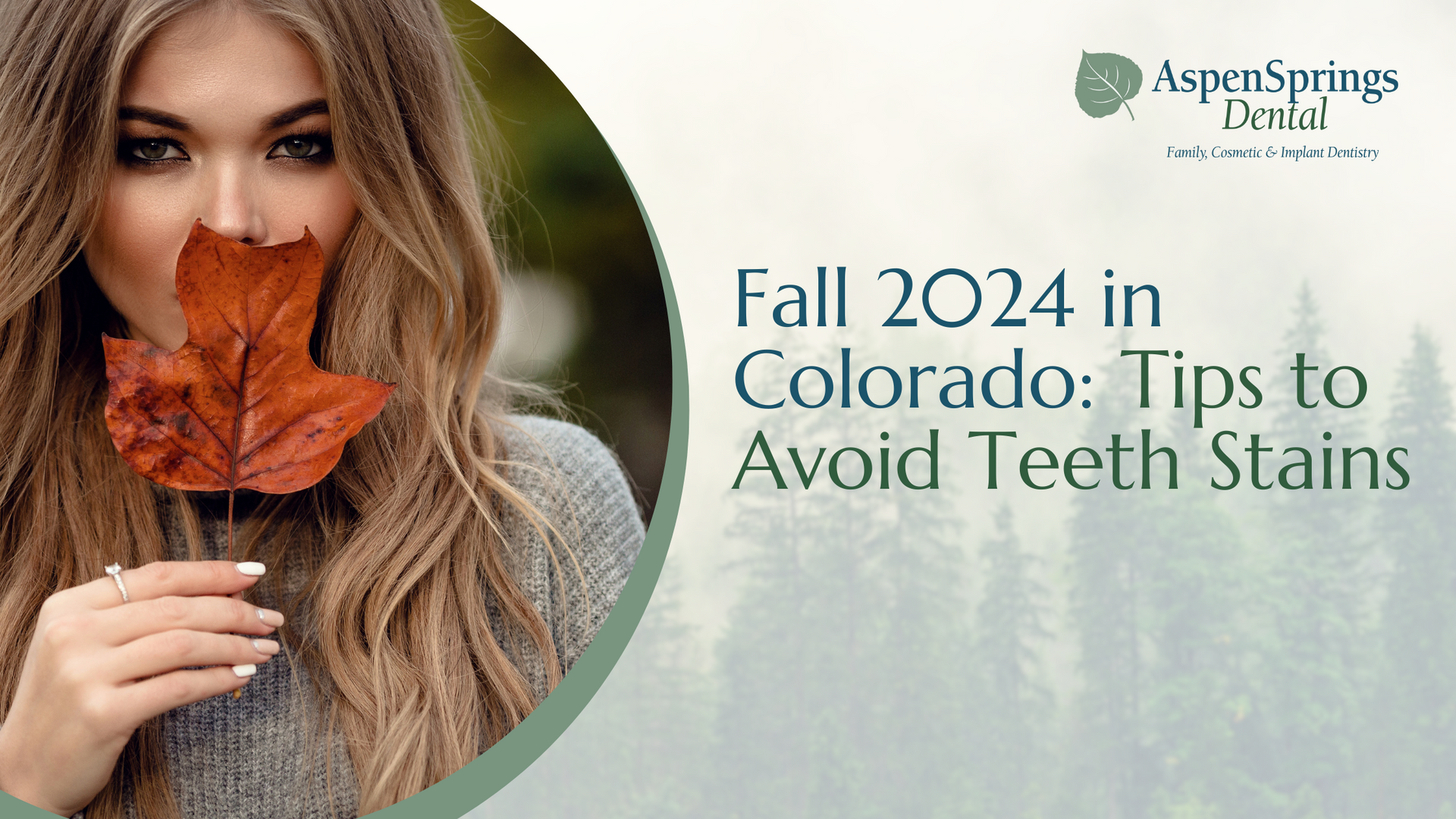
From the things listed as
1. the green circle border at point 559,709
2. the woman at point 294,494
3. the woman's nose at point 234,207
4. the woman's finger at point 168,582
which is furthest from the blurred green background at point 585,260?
the woman's finger at point 168,582

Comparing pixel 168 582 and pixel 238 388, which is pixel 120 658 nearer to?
pixel 168 582

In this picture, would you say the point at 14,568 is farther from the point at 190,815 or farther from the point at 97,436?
the point at 190,815

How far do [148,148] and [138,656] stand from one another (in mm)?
721

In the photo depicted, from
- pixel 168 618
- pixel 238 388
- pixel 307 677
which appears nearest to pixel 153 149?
pixel 238 388

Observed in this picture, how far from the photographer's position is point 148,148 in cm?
147

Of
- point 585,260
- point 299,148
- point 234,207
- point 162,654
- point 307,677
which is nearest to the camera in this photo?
point 162,654

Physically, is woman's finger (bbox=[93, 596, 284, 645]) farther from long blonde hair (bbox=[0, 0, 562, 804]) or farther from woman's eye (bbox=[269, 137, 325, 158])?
woman's eye (bbox=[269, 137, 325, 158])

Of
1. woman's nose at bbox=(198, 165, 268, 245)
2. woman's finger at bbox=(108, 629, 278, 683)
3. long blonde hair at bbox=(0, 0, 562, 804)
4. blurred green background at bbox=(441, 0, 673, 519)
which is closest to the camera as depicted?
woman's finger at bbox=(108, 629, 278, 683)

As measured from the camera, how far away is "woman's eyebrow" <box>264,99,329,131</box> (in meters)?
1.44

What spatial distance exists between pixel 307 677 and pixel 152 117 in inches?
33.8

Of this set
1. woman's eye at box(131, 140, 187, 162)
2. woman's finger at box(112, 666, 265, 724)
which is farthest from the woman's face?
woman's finger at box(112, 666, 265, 724)

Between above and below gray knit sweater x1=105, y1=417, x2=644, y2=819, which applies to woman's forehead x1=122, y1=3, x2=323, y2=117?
above

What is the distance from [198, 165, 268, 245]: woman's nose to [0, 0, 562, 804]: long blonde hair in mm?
152

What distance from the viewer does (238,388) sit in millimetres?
1310
